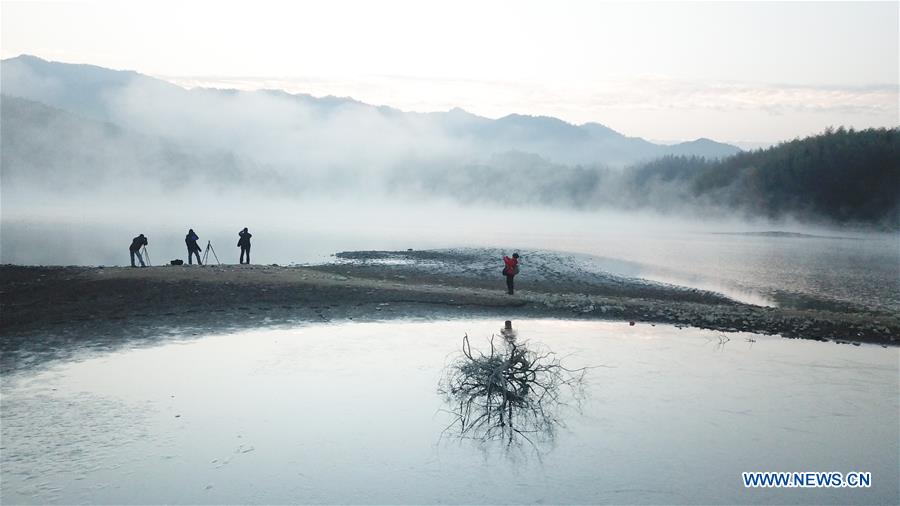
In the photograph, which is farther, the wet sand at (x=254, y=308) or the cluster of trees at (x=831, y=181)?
the cluster of trees at (x=831, y=181)

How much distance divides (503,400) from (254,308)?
13.3 metres

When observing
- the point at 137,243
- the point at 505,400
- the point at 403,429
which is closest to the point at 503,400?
the point at 505,400

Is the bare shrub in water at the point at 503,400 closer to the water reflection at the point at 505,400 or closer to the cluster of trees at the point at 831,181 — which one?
the water reflection at the point at 505,400

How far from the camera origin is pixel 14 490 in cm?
1021

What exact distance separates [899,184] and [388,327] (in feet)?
384

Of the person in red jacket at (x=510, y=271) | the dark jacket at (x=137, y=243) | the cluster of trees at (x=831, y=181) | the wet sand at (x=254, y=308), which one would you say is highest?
the cluster of trees at (x=831, y=181)

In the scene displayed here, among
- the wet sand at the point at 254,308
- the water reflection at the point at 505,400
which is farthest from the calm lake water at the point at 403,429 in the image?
the wet sand at the point at 254,308

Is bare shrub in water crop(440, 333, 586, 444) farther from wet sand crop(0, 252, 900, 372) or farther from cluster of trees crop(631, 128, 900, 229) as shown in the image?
cluster of trees crop(631, 128, 900, 229)

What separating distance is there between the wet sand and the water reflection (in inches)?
373

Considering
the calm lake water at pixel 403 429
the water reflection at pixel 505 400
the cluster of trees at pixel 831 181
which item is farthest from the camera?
the cluster of trees at pixel 831 181

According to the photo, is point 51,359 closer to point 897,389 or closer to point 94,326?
point 94,326

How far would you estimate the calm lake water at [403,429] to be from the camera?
35.5 feet

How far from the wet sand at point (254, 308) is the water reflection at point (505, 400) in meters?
9.47

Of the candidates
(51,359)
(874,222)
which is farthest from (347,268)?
(874,222)
